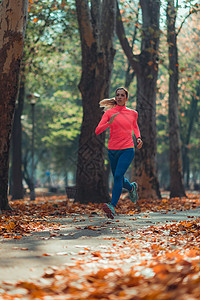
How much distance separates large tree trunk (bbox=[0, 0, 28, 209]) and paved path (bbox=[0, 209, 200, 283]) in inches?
106

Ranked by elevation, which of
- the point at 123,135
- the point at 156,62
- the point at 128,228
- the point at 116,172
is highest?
the point at 156,62

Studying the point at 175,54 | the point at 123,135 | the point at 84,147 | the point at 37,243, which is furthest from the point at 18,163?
the point at 37,243

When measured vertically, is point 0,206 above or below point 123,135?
below

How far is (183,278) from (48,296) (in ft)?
3.24

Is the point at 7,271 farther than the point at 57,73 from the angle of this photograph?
No

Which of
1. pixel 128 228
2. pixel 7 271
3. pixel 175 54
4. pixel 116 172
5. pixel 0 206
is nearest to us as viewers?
pixel 7 271

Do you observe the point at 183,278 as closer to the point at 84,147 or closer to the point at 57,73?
the point at 84,147

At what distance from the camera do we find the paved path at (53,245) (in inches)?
155

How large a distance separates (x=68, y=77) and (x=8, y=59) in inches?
804

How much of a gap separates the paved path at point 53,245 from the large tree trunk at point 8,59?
8.87ft

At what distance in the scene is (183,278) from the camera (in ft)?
11.0

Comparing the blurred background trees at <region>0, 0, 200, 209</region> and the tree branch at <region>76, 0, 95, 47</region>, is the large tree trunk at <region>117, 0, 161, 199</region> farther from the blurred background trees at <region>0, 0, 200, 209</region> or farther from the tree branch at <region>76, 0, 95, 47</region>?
Result: the tree branch at <region>76, 0, 95, 47</region>

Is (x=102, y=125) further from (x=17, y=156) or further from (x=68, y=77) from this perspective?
(x=68, y=77)

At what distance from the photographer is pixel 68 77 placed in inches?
1167
